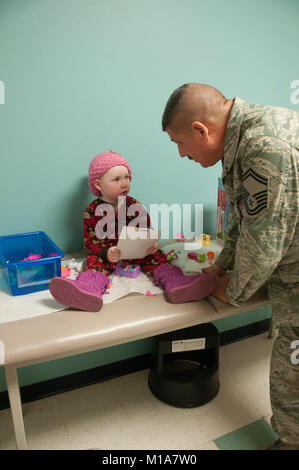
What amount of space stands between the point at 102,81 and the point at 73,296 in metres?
0.93

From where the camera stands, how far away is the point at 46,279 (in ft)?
4.44

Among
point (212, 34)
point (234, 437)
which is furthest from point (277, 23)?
point (234, 437)

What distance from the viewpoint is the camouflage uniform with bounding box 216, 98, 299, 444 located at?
3.33 ft

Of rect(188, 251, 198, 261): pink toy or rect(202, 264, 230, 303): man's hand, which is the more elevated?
rect(188, 251, 198, 261): pink toy

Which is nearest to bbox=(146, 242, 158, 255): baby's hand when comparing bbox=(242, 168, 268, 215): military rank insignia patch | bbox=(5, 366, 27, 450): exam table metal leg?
bbox=(242, 168, 268, 215): military rank insignia patch

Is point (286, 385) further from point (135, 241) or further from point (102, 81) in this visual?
point (102, 81)

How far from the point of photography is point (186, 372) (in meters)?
1.70

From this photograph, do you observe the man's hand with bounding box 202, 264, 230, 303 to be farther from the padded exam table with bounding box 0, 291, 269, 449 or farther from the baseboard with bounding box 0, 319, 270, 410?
the baseboard with bounding box 0, 319, 270, 410

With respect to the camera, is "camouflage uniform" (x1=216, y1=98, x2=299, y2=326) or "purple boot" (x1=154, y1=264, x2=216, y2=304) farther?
"purple boot" (x1=154, y1=264, x2=216, y2=304)

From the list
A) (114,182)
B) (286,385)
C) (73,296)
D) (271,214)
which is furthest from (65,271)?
(286,385)

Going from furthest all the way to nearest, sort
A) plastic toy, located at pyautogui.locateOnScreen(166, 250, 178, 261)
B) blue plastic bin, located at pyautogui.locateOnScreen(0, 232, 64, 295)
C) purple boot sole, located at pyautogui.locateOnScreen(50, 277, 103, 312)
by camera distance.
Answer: plastic toy, located at pyautogui.locateOnScreen(166, 250, 178, 261), blue plastic bin, located at pyautogui.locateOnScreen(0, 232, 64, 295), purple boot sole, located at pyautogui.locateOnScreen(50, 277, 103, 312)

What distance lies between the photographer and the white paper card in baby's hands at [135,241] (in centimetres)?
139

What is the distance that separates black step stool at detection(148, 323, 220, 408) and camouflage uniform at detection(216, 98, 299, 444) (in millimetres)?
382

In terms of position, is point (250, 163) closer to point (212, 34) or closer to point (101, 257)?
point (101, 257)
